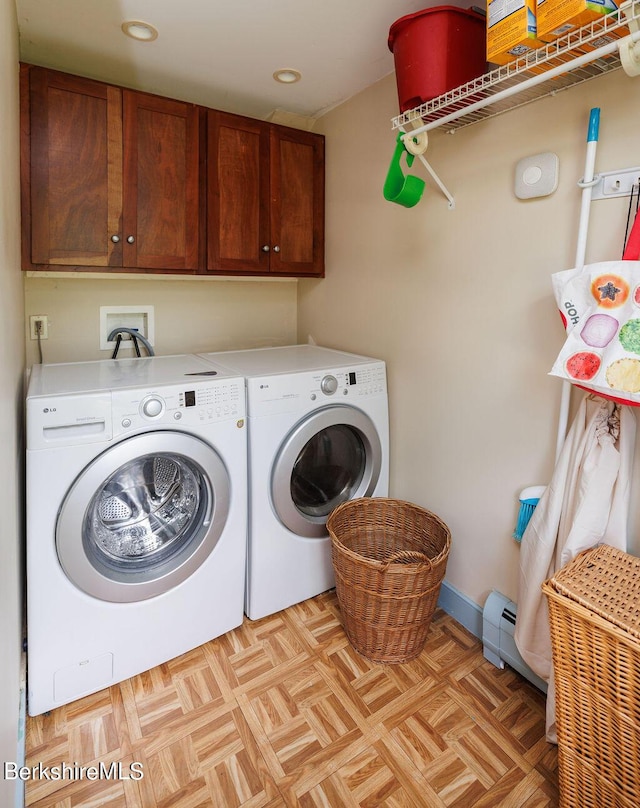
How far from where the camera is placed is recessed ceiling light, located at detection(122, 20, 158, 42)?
5.41 ft

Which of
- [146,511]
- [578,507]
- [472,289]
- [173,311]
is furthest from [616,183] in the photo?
[173,311]

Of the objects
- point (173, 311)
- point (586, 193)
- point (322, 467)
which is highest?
point (586, 193)

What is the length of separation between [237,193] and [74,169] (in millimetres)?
642

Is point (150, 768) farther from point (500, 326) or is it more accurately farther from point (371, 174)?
point (371, 174)

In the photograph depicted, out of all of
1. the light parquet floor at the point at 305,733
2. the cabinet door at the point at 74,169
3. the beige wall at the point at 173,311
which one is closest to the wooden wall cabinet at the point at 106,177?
the cabinet door at the point at 74,169

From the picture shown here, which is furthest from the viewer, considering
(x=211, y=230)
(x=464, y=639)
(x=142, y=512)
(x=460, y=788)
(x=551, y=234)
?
(x=211, y=230)

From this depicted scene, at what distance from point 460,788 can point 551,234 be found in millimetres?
1570

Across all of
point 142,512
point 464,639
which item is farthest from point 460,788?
point 142,512

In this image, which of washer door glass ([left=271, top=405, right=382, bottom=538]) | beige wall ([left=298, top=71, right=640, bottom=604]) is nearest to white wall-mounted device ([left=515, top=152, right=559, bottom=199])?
beige wall ([left=298, top=71, right=640, bottom=604])

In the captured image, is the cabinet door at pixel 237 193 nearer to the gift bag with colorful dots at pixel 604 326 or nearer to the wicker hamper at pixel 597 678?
the gift bag with colorful dots at pixel 604 326

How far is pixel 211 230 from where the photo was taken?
208 cm

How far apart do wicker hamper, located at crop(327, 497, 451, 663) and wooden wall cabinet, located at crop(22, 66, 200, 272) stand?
4.32 ft

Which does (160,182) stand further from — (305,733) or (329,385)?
(305,733)

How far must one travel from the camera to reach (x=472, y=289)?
5.65 ft
